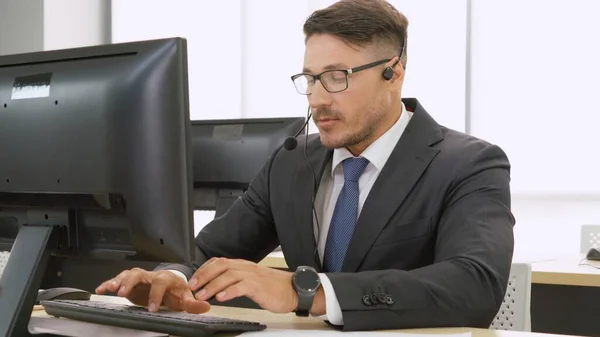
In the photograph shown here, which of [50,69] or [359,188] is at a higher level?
[50,69]

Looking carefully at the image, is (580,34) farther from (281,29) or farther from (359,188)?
(359,188)

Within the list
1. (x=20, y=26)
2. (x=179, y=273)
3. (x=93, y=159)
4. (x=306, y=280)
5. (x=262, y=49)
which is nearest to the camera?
(x=93, y=159)

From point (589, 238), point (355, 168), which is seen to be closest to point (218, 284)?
point (355, 168)

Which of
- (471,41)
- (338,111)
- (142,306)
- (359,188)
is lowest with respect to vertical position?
(142,306)

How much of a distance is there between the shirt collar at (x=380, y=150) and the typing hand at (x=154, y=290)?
47cm

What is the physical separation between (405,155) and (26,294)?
82 centimetres

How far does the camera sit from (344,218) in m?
1.65

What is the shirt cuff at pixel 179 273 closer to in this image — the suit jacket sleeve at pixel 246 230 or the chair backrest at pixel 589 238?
the suit jacket sleeve at pixel 246 230

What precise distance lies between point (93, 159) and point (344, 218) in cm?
64

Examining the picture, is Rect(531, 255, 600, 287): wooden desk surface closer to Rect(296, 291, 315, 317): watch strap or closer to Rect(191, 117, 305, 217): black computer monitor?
Rect(191, 117, 305, 217): black computer monitor

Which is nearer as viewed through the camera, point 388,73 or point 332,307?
point 332,307

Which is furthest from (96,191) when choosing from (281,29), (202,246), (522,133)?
(281,29)

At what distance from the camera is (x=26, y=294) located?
119 cm

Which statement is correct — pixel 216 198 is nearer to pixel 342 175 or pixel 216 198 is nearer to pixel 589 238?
pixel 342 175
